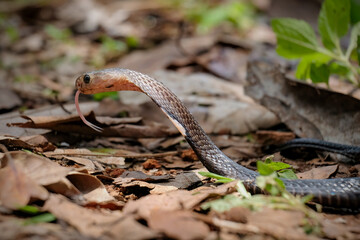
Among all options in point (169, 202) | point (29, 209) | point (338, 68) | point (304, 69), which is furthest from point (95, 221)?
point (338, 68)

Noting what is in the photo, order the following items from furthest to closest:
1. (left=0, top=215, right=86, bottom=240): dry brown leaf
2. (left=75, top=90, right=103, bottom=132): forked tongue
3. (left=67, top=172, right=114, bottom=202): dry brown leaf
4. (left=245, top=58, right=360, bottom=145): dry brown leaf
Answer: (left=245, top=58, right=360, bottom=145): dry brown leaf
(left=75, top=90, right=103, bottom=132): forked tongue
(left=67, top=172, right=114, bottom=202): dry brown leaf
(left=0, top=215, right=86, bottom=240): dry brown leaf

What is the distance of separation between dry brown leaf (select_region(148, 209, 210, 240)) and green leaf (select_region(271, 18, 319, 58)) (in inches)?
121

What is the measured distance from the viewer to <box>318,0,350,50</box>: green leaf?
185 inches

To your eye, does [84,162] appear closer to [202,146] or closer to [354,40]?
[202,146]

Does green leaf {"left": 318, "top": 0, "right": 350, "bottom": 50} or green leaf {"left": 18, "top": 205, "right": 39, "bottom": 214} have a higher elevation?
green leaf {"left": 318, "top": 0, "right": 350, "bottom": 50}

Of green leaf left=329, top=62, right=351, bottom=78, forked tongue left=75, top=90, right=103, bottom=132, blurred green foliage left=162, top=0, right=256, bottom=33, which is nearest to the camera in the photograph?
forked tongue left=75, top=90, right=103, bottom=132

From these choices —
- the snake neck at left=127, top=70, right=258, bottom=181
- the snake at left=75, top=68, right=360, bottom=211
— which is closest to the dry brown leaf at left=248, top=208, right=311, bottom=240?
the snake at left=75, top=68, right=360, bottom=211

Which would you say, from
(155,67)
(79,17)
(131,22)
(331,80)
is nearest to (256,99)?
(331,80)

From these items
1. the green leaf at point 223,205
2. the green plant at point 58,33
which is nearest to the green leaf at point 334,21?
the green leaf at point 223,205

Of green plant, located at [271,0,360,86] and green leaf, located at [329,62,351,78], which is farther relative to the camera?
green leaf, located at [329,62,351,78]

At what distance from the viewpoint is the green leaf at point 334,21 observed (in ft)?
15.4

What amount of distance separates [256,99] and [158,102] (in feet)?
6.64

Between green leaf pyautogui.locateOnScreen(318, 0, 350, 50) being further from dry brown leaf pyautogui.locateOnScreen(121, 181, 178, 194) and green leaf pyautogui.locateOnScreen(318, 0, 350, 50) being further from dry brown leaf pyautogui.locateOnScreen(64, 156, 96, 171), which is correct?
dry brown leaf pyautogui.locateOnScreen(64, 156, 96, 171)

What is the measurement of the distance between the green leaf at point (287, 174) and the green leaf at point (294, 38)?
192cm
